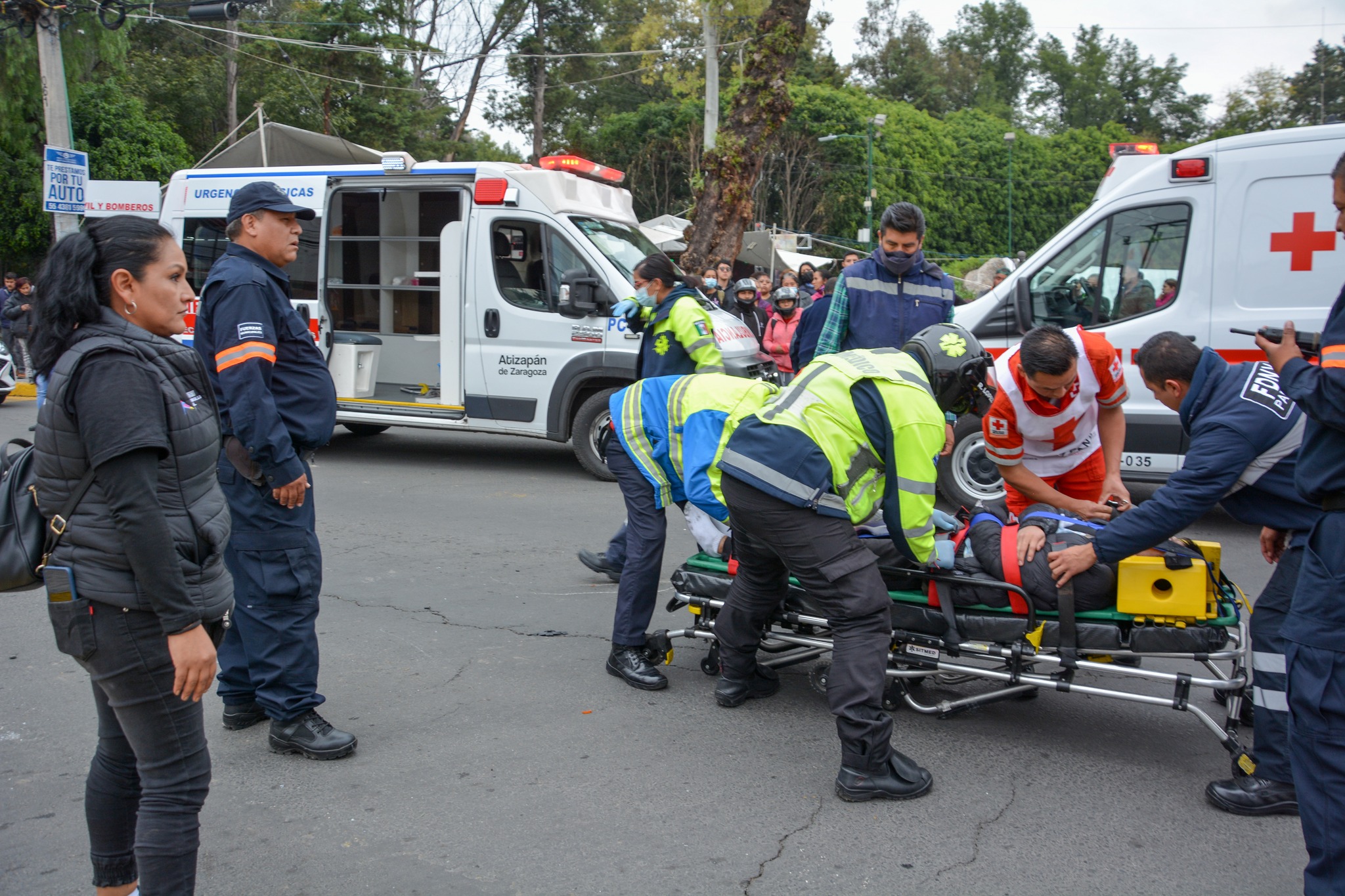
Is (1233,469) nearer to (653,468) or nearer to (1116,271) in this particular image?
(653,468)

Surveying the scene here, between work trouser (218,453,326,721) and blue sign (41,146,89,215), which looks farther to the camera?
blue sign (41,146,89,215)

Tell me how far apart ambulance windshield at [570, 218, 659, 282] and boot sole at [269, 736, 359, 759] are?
18.3 ft

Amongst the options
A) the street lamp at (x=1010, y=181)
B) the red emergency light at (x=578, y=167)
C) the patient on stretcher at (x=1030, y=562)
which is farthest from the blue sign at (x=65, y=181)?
the street lamp at (x=1010, y=181)

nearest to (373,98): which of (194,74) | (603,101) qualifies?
(194,74)

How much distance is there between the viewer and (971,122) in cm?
4562

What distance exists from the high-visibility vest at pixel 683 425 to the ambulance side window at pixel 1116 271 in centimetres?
373

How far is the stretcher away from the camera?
141 inches

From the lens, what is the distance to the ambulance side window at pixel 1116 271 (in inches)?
278

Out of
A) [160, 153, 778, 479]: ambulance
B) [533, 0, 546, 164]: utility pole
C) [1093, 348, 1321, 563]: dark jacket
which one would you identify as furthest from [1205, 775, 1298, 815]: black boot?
[533, 0, 546, 164]: utility pole

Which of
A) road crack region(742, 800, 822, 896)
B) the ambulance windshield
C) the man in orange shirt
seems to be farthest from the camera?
the ambulance windshield

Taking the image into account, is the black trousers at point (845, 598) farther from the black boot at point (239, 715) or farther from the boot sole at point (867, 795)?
the black boot at point (239, 715)

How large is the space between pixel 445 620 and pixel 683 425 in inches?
78.0

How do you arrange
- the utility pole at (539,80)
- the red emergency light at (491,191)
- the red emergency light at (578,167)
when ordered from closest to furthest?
the red emergency light at (491,191), the red emergency light at (578,167), the utility pole at (539,80)

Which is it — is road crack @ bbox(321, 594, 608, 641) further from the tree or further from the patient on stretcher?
the tree
